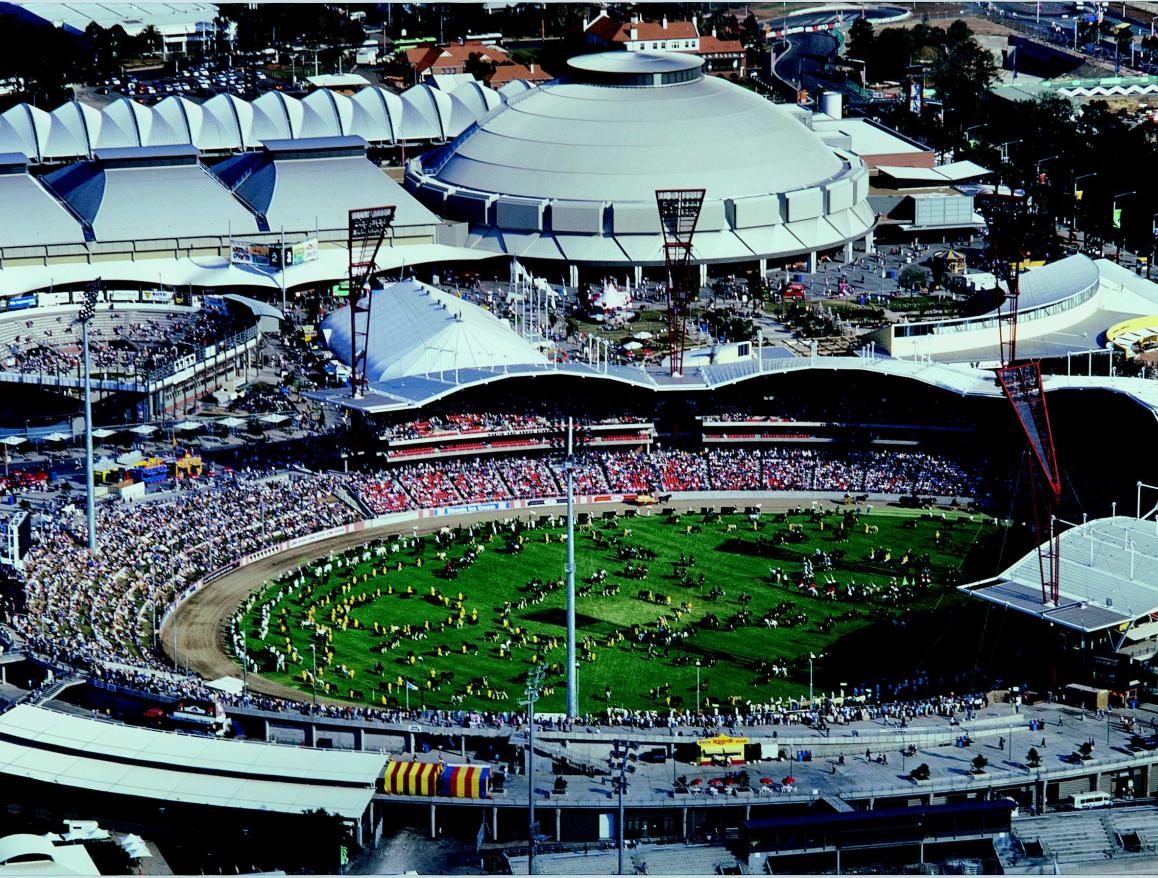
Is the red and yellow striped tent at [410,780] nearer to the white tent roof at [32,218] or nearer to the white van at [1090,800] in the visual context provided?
the white van at [1090,800]

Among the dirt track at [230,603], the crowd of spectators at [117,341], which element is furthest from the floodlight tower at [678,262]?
the crowd of spectators at [117,341]

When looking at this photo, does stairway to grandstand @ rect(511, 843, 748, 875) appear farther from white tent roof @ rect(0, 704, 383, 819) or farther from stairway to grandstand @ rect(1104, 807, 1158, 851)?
stairway to grandstand @ rect(1104, 807, 1158, 851)

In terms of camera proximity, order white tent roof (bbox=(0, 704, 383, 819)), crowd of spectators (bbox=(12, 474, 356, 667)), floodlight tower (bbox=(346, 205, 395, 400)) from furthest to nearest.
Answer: floodlight tower (bbox=(346, 205, 395, 400)), crowd of spectators (bbox=(12, 474, 356, 667)), white tent roof (bbox=(0, 704, 383, 819))

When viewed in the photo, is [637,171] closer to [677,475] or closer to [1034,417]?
[677,475]

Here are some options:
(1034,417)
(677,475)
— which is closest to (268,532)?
(677,475)

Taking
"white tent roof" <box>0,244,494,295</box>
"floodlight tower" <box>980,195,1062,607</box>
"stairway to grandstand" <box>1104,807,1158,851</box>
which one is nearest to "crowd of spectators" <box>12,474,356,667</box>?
"white tent roof" <box>0,244,494,295</box>

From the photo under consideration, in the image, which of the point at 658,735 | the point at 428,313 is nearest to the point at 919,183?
the point at 428,313
